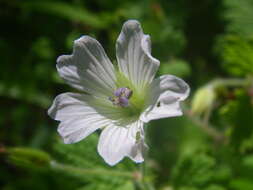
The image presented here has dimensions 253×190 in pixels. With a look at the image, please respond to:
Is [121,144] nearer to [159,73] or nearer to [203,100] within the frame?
[203,100]

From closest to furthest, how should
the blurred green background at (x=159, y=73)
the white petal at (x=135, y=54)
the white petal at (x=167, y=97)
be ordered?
the white petal at (x=167, y=97), the white petal at (x=135, y=54), the blurred green background at (x=159, y=73)

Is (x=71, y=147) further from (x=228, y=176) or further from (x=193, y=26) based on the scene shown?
(x=193, y=26)

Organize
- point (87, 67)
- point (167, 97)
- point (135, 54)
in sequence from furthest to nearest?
point (87, 67) → point (135, 54) → point (167, 97)

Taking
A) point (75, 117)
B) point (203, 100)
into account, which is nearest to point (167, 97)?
point (75, 117)

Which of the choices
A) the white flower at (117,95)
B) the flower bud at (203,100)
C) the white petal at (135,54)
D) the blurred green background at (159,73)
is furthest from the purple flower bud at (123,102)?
the flower bud at (203,100)

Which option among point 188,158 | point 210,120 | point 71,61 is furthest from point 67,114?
point 210,120

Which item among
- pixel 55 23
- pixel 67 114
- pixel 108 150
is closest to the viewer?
pixel 108 150

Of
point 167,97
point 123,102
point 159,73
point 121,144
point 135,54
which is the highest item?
point 135,54

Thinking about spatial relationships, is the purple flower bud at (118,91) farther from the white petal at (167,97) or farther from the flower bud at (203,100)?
the flower bud at (203,100)
